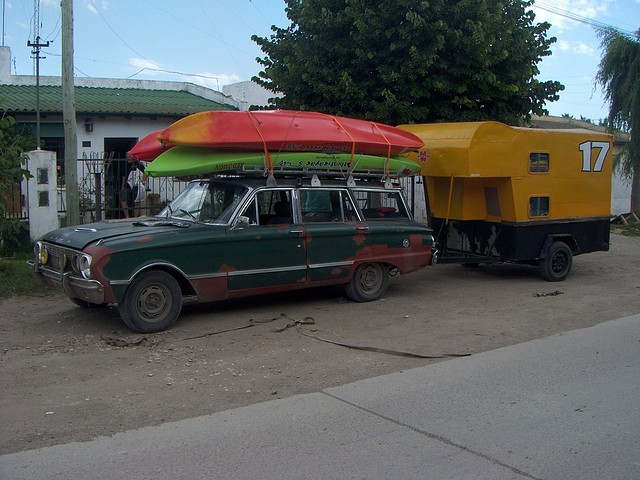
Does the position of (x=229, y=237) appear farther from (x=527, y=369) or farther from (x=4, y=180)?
(x=4, y=180)

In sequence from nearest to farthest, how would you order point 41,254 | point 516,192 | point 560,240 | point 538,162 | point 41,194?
point 41,254 → point 516,192 → point 538,162 → point 560,240 → point 41,194

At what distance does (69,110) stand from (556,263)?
8.60 meters

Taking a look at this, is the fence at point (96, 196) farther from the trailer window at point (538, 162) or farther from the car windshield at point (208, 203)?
the car windshield at point (208, 203)

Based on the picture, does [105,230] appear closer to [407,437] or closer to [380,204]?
[380,204]

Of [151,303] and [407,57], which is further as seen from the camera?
[407,57]

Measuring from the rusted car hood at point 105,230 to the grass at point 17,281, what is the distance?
6.04 ft

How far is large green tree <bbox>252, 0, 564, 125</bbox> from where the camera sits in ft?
41.8

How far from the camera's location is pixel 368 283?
991 centimetres

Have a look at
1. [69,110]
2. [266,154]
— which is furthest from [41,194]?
[266,154]

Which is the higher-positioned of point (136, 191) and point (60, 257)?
point (136, 191)

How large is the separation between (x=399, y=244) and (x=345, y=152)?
63.6 inches

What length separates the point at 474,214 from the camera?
11625 millimetres

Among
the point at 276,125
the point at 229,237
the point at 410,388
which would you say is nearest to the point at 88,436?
the point at 410,388

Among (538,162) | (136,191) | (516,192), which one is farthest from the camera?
(136,191)
